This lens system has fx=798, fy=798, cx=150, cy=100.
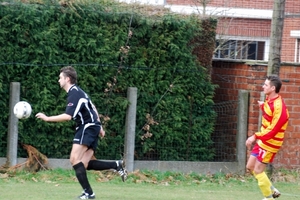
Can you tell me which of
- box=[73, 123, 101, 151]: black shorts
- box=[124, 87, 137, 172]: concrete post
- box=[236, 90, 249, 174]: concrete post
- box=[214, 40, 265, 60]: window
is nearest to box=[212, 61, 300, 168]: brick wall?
box=[236, 90, 249, 174]: concrete post

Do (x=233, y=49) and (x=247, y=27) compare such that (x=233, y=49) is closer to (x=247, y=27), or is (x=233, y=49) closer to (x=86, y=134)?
(x=247, y=27)

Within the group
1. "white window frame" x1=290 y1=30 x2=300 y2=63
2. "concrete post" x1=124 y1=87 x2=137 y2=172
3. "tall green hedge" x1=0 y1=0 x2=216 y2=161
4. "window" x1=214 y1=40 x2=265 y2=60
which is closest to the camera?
"tall green hedge" x1=0 y1=0 x2=216 y2=161

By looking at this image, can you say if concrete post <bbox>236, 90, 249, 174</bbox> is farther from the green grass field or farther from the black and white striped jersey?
the black and white striped jersey

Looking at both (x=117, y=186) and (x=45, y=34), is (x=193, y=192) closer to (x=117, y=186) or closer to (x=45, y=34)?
(x=117, y=186)

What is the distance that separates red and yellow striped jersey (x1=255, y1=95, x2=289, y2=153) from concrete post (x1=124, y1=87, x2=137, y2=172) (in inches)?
138

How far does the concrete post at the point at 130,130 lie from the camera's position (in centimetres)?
1419

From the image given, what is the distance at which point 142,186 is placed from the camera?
12.9 m

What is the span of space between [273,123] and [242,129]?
3827 mm

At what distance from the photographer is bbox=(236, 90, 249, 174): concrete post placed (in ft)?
48.5

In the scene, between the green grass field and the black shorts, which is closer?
the black shorts

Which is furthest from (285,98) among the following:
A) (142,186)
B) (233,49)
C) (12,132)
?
(233,49)

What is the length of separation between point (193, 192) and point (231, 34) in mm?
11940

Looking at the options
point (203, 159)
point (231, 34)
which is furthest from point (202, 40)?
point (231, 34)

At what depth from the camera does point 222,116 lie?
15414 mm
